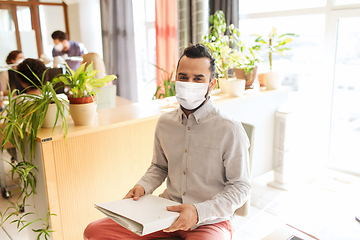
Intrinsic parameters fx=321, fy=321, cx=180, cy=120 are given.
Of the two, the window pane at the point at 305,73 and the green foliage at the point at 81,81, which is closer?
the green foliage at the point at 81,81

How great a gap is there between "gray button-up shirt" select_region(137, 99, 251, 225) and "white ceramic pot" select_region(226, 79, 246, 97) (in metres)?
0.99

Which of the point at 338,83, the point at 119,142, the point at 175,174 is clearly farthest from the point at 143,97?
the point at 175,174

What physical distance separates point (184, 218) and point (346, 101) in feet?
7.97

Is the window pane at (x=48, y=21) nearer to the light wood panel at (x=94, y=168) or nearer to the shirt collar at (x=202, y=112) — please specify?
the light wood panel at (x=94, y=168)

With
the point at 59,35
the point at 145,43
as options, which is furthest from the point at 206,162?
the point at 145,43

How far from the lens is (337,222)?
4.20 ft

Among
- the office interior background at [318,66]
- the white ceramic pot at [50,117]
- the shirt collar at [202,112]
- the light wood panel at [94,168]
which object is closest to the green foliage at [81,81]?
the white ceramic pot at [50,117]

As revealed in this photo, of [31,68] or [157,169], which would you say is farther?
[31,68]

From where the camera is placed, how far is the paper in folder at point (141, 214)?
1.04 meters

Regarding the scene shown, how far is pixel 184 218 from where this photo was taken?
111 cm

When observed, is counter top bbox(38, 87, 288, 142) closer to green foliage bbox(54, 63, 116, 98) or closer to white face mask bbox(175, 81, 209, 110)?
green foliage bbox(54, 63, 116, 98)

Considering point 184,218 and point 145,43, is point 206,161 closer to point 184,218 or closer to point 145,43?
point 184,218

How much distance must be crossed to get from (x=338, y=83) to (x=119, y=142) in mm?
2178

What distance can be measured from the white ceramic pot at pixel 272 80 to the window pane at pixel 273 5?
0.86 metres
